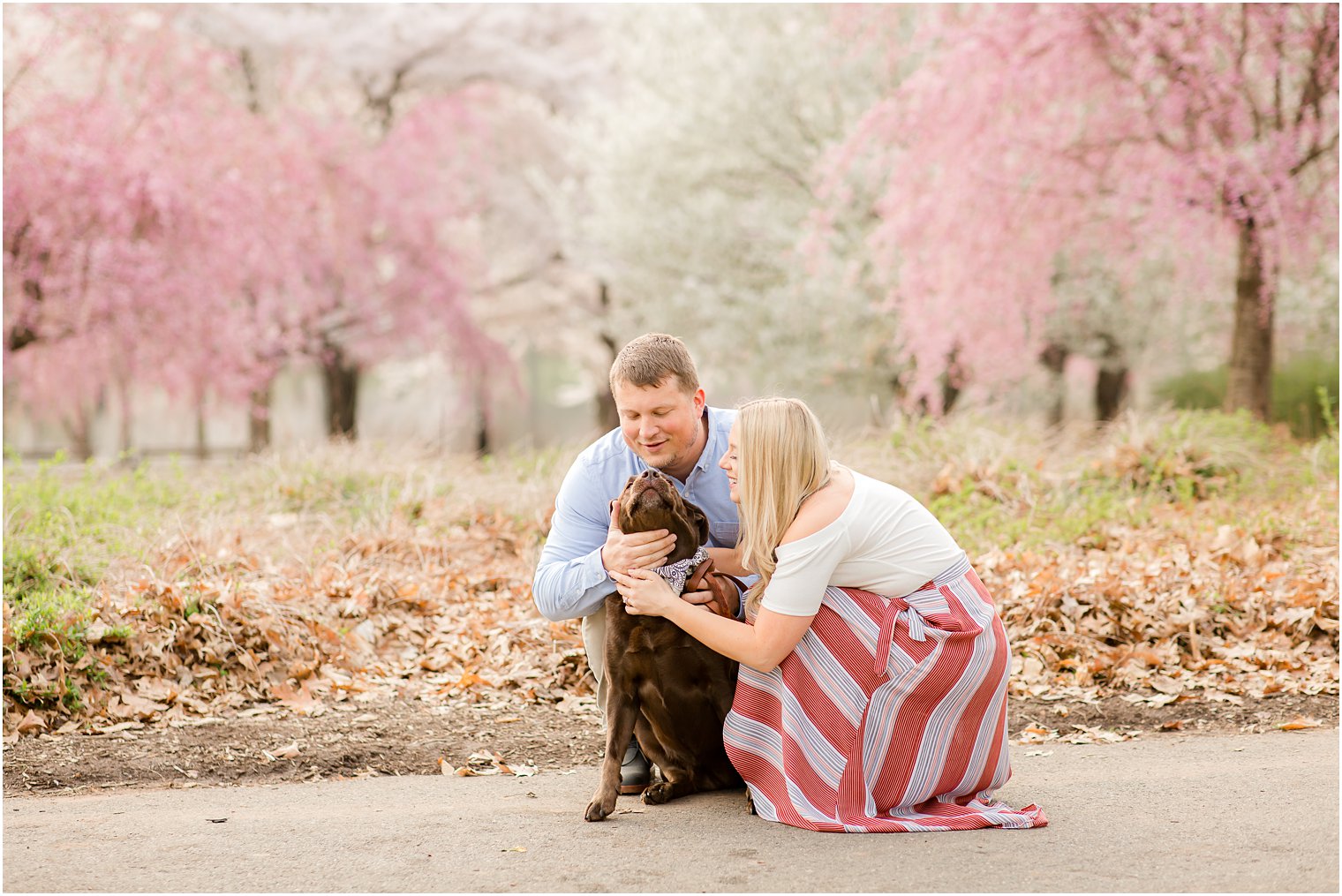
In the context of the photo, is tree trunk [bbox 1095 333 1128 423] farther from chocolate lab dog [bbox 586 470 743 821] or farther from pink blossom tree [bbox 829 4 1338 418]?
chocolate lab dog [bbox 586 470 743 821]

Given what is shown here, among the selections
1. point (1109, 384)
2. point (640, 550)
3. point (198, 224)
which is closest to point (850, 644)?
point (640, 550)

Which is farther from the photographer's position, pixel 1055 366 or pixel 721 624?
pixel 1055 366

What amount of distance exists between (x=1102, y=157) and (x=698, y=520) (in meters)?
9.23

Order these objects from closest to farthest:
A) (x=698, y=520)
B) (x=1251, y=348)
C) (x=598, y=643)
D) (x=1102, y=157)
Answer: (x=698, y=520)
(x=598, y=643)
(x=1102, y=157)
(x=1251, y=348)

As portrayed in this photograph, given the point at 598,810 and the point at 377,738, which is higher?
the point at 598,810

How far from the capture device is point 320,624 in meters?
6.10

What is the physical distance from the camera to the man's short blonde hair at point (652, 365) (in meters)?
3.94

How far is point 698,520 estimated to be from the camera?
3861 mm

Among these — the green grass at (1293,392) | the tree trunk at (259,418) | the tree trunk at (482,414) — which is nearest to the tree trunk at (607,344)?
the tree trunk at (482,414)

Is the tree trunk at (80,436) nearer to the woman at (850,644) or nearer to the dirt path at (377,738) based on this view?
the dirt path at (377,738)

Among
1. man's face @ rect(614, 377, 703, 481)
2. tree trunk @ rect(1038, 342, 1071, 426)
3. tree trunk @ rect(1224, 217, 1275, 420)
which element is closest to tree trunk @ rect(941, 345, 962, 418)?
tree trunk @ rect(1038, 342, 1071, 426)

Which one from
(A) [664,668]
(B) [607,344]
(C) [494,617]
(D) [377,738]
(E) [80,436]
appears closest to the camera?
(A) [664,668]

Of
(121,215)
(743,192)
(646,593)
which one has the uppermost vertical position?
(743,192)

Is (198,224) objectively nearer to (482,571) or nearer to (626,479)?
(482,571)
